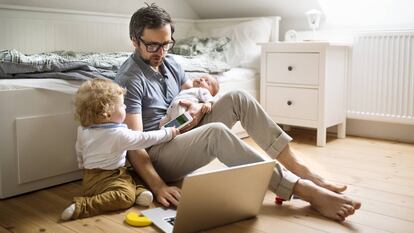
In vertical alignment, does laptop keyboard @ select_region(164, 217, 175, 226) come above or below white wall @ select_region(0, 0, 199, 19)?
below

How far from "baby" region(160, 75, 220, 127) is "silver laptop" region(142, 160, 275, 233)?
38cm

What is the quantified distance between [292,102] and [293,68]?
7.9 inches

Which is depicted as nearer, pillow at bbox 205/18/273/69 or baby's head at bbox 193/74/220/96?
baby's head at bbox 193/74/220/96

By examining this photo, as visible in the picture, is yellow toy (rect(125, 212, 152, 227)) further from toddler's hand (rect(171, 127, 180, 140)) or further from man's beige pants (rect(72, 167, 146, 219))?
toddler's hand (rect(171, 127, 180, 140))

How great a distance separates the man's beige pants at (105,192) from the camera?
1.44 m

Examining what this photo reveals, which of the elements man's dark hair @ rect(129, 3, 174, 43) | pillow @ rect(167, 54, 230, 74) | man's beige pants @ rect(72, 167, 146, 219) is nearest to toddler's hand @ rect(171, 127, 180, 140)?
man's beige pants @ rect(72, 167, 146, 219)

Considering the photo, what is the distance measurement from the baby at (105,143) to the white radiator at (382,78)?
1549mm

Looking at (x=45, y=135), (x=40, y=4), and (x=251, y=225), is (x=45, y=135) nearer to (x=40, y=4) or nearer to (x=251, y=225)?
(x=251, y=225)

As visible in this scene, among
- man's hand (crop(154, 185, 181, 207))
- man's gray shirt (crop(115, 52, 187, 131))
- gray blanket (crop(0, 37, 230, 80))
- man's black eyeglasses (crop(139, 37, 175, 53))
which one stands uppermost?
man's black eyeglasses (crop(139, 37, 175, 53))

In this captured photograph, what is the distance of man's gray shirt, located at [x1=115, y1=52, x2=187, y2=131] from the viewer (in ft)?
5.07

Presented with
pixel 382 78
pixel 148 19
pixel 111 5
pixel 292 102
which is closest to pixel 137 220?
pixel 148 19

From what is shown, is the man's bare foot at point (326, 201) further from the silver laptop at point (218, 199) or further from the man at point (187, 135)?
the silver laptop at point (218, 199)

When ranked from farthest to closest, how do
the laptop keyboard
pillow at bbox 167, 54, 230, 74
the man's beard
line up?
pillow at bbox 167, 54, 230, 74, the man's beard, the laptop keyboard

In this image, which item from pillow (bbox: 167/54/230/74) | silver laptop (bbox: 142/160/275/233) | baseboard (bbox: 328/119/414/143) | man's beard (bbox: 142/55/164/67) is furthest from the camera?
baseboard (bbox: 328/119/414/143)
